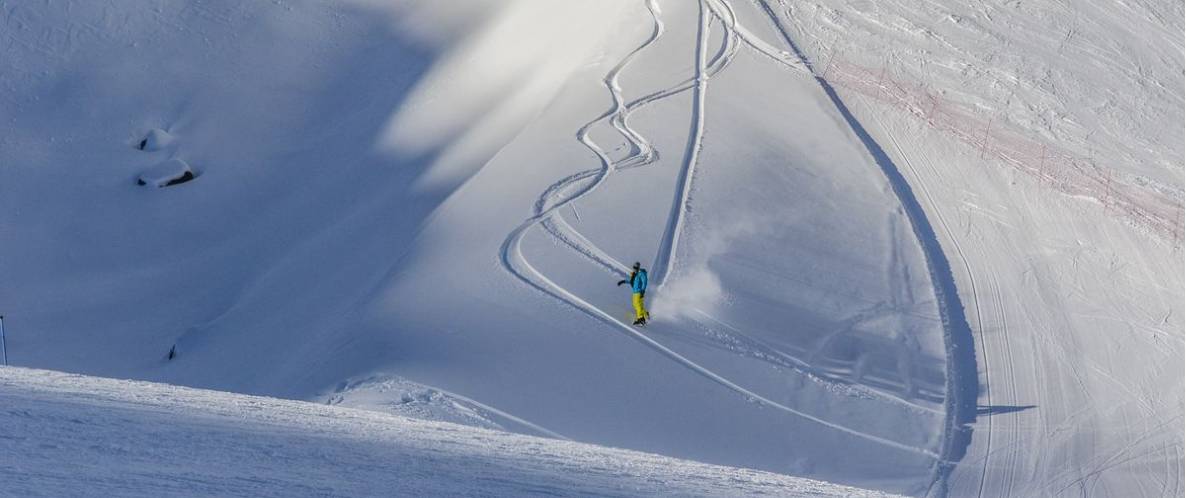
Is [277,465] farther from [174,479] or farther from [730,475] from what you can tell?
[730,475]

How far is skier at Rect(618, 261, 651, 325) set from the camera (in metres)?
16.4

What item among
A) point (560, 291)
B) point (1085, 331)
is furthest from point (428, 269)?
point (1085, 331)

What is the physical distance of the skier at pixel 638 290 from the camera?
53.9 feet

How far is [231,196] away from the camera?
21609 millimetres

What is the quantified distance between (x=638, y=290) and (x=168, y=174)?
9278mm

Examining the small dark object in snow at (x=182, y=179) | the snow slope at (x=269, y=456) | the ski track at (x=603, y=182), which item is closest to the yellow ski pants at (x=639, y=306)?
the ski track at (x=603, y=182)

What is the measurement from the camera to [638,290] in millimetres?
16469

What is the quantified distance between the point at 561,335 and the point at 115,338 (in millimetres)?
6622

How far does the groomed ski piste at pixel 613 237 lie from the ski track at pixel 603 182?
2.2 inches

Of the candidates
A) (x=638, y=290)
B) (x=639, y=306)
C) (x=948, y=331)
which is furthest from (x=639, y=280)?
(x=948, y=331)

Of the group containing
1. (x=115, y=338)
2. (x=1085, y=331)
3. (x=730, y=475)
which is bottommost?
(x=730, y=475)

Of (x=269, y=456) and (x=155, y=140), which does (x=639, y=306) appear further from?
(x=155, y=140)

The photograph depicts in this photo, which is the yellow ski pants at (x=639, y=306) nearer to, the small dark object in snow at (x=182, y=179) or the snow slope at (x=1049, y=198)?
the snow slope at (x=1049, y=198)

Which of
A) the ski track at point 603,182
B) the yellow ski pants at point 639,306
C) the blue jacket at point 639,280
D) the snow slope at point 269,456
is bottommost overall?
the snow slope at point 269,456
